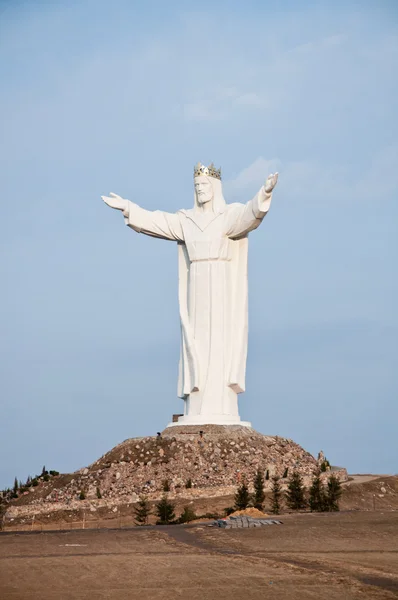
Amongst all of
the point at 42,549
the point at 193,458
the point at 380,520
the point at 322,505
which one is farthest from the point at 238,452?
the point at 42,549

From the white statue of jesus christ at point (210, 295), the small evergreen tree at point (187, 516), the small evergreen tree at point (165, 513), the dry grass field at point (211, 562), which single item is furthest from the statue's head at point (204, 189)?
the dry grass field at point (211, 562)

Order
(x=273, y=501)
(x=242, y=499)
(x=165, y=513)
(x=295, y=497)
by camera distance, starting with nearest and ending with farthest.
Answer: (x=165, y=513) < (x=242, y=499) < (x=273, y=501) < (x=295, y=497)

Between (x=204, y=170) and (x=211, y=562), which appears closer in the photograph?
(x=211, y=562)

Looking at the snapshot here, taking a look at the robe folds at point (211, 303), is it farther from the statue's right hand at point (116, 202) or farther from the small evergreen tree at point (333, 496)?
the small evergreen tree at point (333, 496)

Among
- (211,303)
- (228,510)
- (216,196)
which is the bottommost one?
(228,510)

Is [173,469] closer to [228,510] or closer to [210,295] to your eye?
[228,510]

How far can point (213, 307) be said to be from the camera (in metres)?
28.3

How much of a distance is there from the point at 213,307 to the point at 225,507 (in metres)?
6.16

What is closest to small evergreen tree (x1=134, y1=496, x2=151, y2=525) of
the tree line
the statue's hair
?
the tree line

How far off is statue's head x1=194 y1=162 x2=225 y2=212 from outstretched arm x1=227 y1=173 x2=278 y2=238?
521 millimetres

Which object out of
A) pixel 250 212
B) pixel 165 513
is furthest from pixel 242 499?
pixel 250 212

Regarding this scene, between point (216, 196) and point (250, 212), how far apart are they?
1.65 metres

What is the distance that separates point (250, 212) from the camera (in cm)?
2722

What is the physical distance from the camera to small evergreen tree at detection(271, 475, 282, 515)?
22.1 metres
